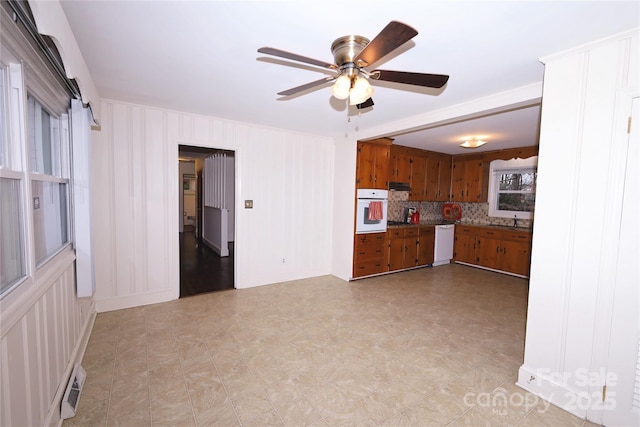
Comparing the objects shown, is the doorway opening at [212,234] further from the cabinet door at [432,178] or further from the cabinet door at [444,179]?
the cabinet door at [444,179]

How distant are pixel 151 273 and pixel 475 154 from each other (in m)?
6.41

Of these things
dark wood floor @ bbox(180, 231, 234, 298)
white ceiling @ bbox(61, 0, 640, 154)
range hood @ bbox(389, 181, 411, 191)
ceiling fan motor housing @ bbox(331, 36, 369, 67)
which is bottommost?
dark wood floor @ bbox(180, 231, 234, 298)

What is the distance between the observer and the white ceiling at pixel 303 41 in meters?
1.58

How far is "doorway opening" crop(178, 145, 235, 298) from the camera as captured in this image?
15.3 ft

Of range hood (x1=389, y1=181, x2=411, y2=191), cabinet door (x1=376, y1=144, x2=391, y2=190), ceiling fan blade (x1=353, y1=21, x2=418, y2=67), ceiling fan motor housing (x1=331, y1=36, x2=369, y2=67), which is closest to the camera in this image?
ceiling fan blade (x1=353, y1=21, x2=418, y2=67)

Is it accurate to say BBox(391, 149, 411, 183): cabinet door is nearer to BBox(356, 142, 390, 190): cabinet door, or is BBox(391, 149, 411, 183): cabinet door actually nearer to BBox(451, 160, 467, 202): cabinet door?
BBox(356, 142, 390, 190): cabinet door

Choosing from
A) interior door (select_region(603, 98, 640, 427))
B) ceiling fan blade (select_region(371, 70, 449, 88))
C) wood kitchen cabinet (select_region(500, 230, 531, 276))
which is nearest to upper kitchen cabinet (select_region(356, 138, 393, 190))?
wood kitchen cabinet (select_region(500, 230, 531, 276))

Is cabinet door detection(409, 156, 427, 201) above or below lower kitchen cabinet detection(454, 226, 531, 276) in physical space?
above

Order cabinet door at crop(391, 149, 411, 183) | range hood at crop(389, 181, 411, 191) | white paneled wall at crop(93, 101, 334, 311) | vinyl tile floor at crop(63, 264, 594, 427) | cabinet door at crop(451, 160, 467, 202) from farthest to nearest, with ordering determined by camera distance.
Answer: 1. cabinet door at crop(451, 160, 467, 202)
2. cabinet door at crop(391, 149, 411, 183)
3. range hood at crop(389, 181, 411, 191)
4. white paneled wall at crop(93, 101, 334, 311)
5. vinyl tile floor at crop(63, 264, 594, 427)

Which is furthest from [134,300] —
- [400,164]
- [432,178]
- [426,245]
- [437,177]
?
[437,177]

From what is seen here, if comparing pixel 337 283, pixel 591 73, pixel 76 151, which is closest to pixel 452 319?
pixel 337 283

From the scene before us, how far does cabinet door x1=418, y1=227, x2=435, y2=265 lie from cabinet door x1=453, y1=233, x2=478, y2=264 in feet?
2.41

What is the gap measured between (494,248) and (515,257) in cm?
40

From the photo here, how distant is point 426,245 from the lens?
19.4 ft
